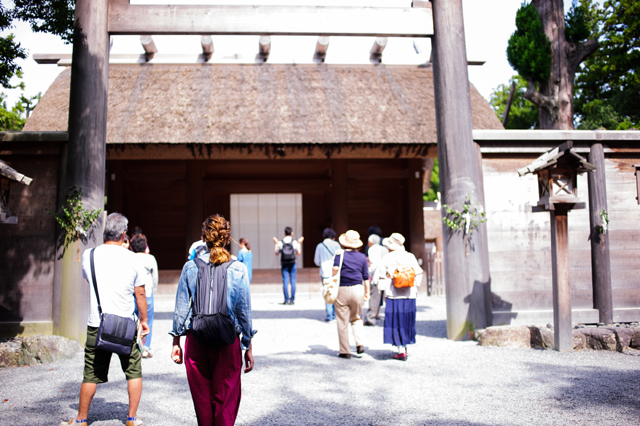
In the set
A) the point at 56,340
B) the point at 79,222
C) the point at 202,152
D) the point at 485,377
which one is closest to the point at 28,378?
the point at 56,340

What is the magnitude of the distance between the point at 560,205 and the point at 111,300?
458cm

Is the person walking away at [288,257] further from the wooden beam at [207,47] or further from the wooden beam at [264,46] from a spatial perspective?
the wooden beam at [207,47]

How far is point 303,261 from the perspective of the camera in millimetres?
14461

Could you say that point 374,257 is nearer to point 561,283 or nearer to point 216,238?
point 561,283

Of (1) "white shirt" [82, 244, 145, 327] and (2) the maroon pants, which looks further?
(1) "white shirt" [82, 244, 145, 327]

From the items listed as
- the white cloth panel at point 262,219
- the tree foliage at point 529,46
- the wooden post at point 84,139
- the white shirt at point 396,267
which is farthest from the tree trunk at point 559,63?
the wooden post at point 84,139

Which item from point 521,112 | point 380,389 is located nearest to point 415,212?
point 380,389

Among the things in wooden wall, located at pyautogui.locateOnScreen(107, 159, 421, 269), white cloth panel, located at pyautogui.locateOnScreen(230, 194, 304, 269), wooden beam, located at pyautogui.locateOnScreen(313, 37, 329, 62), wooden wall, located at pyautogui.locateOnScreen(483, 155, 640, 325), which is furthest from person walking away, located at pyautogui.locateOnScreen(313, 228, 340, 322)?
wooden beam, located at pyautogui.locateOnScreen(313, 37, 329, 62)

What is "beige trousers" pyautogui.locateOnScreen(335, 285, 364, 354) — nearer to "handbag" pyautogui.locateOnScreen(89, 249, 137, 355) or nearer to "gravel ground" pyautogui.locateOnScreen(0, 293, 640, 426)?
"gravel ground" pyautogui.locateOnScreen(0, 293, 640, 426)

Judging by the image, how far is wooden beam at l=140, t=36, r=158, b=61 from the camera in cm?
1266

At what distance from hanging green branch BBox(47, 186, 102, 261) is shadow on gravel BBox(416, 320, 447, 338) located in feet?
14.7

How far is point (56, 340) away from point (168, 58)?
9.54 m

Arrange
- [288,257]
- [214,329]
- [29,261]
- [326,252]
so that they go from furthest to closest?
[288,257] < [326,252] < [29,261] < [214,329]

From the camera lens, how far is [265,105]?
Result: 37.8ft
